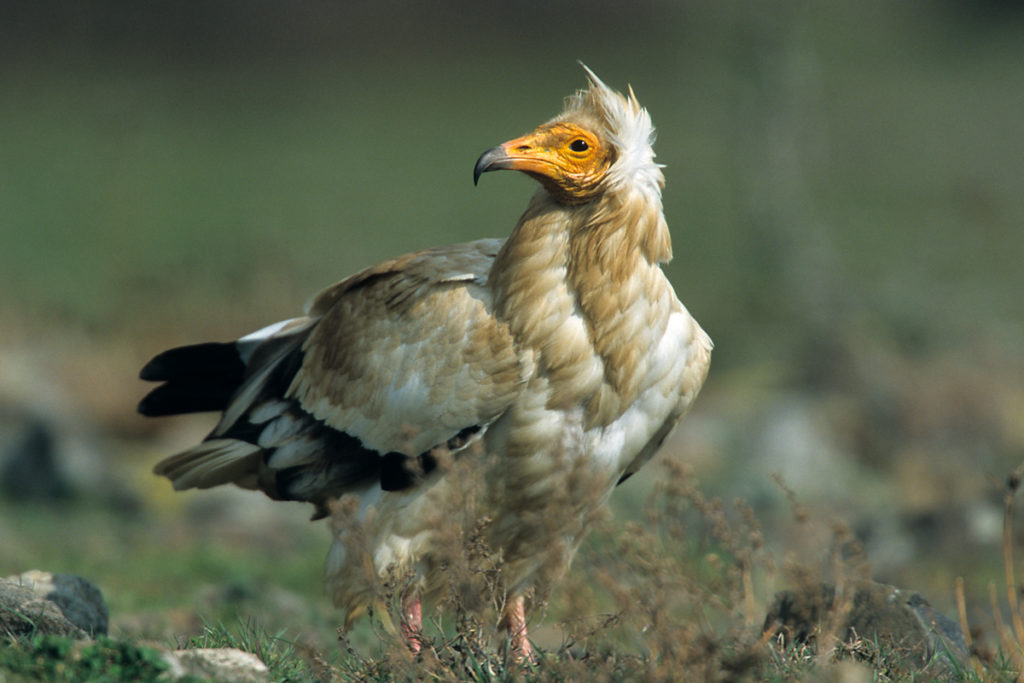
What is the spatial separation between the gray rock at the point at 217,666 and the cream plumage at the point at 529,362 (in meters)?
0.69

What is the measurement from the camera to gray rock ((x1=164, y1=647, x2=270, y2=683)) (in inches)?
132

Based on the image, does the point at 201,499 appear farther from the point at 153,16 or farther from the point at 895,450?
the point at 153,16

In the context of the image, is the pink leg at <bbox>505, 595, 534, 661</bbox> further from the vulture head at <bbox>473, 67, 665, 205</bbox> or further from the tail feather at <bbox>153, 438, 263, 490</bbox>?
the vulture head at <bbox>473, 67, 665, 205</bbox>

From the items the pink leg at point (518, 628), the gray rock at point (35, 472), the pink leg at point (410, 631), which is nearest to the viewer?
the pink leg at point (410, 631)

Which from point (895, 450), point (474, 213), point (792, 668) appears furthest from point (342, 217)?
point (792, 668)

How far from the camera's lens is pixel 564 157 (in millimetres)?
4246

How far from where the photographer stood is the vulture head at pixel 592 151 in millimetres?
4227

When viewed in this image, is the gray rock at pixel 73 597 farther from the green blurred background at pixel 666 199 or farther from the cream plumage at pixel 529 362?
the green blurred background at pixel 666 199

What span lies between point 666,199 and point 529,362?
15226 millimetres

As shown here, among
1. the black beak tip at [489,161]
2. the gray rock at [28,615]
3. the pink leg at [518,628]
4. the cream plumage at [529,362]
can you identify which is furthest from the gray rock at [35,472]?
the black beak tip at [489,161]

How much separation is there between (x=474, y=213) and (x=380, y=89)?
1160cm

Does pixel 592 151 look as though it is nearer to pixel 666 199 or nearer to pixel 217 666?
pixel 217 666

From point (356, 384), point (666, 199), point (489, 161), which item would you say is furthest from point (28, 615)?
point (666, 199)

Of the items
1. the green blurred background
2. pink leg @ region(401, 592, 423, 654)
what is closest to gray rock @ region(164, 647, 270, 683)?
pink leg @ region(401, 592, 423, 654)
